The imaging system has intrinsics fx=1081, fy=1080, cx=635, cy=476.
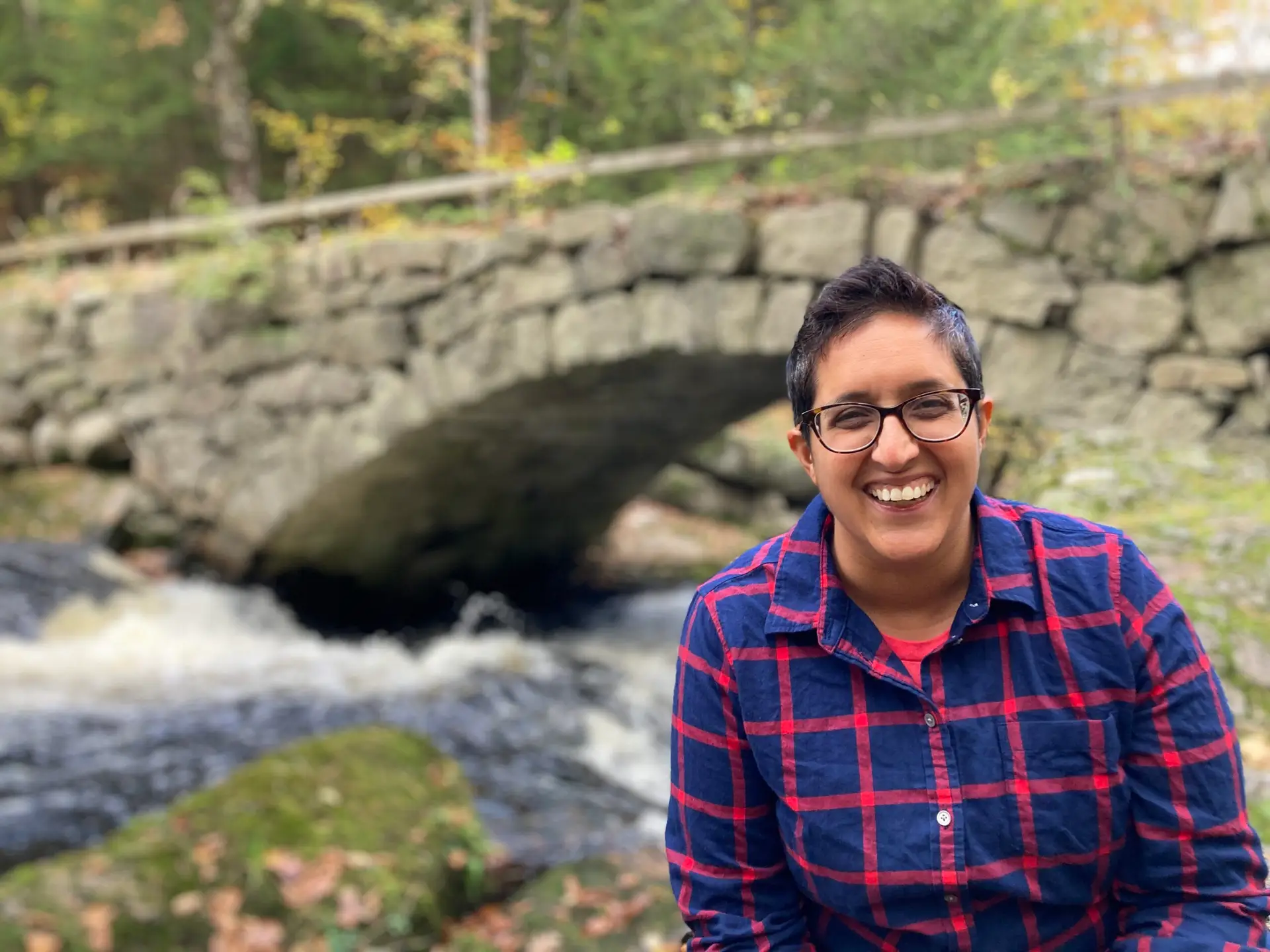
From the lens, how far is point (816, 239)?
5094 millimetres

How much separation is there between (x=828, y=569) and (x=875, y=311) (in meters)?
0.32

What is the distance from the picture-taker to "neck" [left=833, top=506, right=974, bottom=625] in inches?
50.7

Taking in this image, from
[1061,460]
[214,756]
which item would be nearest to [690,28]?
[1061,460]

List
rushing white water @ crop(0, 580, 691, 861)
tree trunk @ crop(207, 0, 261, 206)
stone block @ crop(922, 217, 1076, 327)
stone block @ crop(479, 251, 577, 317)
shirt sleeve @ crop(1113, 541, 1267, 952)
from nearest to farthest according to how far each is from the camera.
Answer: shirt sleeve @ crop(1113, 541, 1267, 952)
stone block @ crop(922, 217, 1076, 327)
rushing white water @ crop(0, 580, 691, 861)
stone block @ crop(479, 251, 577, 317)
tree trunk @ crop(207, 0, 261, 206)

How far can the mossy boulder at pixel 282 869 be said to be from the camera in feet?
10.1

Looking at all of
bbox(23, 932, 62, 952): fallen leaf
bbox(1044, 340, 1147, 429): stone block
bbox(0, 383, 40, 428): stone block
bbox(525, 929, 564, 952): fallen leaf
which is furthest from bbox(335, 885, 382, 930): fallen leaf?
bbox(0, 383, 40, 428): stone block

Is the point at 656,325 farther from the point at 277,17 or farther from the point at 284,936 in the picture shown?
the point at 277,17

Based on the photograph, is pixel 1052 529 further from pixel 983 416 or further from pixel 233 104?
pixel 233 104

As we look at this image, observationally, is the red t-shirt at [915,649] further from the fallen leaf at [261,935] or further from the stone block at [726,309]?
the stone block at [726,309]

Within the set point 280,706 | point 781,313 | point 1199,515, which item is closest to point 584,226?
point 781,313

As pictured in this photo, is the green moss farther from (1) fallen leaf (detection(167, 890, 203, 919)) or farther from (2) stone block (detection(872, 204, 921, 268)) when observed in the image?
(2) stone block (detection(872, 204, 921, 268))

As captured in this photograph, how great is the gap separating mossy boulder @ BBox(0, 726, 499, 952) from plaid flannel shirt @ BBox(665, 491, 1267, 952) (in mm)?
2368

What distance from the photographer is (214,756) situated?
525 centimetres

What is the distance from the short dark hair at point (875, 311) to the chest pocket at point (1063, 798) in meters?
0.41
